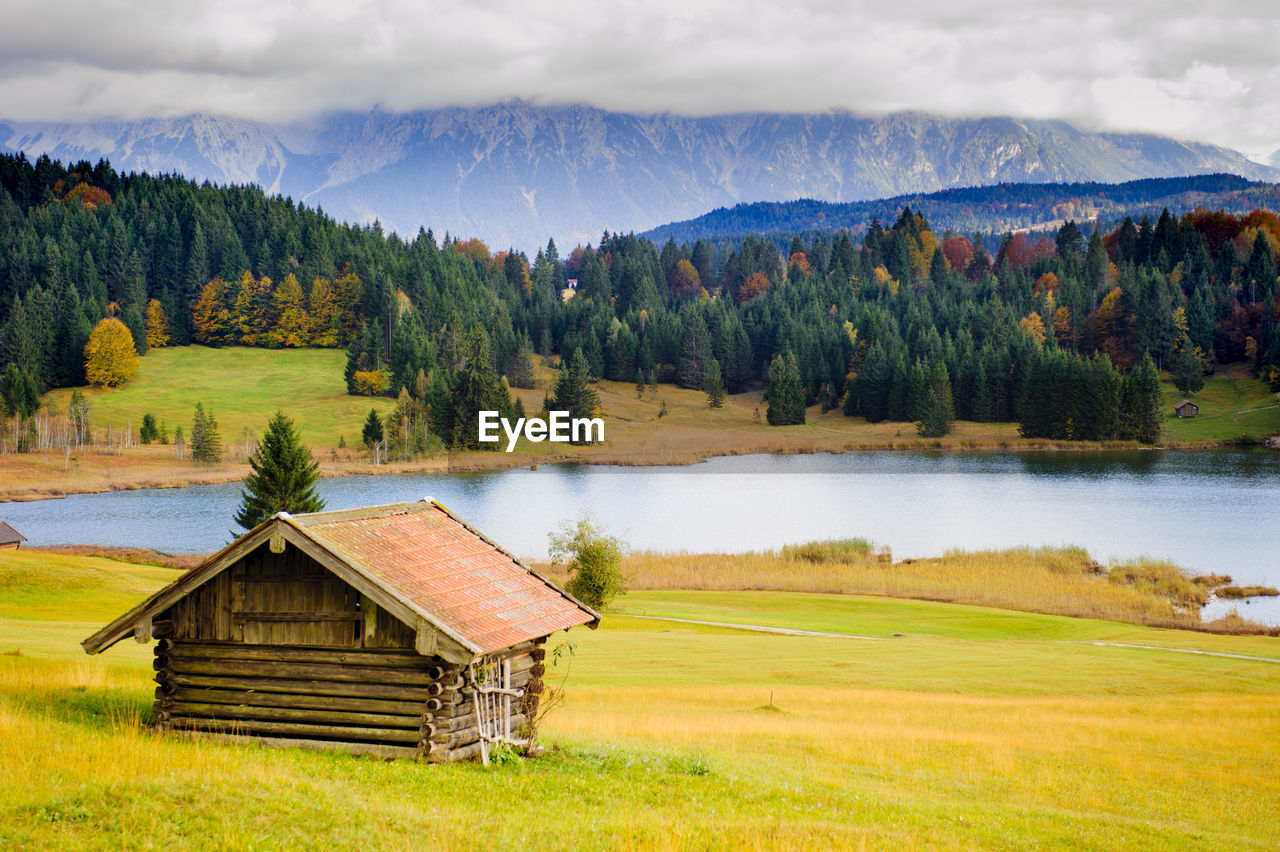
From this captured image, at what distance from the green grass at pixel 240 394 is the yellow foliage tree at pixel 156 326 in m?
2.93

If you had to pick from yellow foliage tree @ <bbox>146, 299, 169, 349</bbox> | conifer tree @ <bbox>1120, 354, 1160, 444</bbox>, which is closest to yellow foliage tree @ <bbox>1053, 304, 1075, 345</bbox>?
conifer tree @ <bbox>1120, 354, 1160, 444</bbox>

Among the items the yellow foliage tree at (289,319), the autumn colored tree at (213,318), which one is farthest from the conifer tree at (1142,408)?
the autumn colored tree at (213,318)

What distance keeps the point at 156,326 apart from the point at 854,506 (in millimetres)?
136505

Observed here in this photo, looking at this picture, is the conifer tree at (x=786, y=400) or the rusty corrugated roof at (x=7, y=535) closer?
the rusty corrugated roof at (x=7, y=535)

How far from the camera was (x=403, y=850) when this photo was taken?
13781mm

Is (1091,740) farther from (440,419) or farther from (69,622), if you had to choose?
(440,419)

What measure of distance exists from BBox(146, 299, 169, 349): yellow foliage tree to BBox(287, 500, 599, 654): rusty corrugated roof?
17907cm

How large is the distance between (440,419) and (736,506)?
58330 millimetres

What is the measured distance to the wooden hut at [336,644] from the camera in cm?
1789

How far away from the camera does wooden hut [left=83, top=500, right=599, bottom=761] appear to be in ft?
58.7

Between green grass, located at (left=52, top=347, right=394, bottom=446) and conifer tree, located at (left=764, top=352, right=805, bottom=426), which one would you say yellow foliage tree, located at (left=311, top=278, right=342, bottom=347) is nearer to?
green grass, located at (left=52, top=347, right=394, bottom=446)

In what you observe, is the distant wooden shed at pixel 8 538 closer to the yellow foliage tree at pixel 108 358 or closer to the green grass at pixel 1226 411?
the yellow foliage tree at pixel 108 358

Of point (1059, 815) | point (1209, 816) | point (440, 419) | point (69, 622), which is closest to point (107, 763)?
point (1059, 815)

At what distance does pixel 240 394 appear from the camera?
6280 inches
